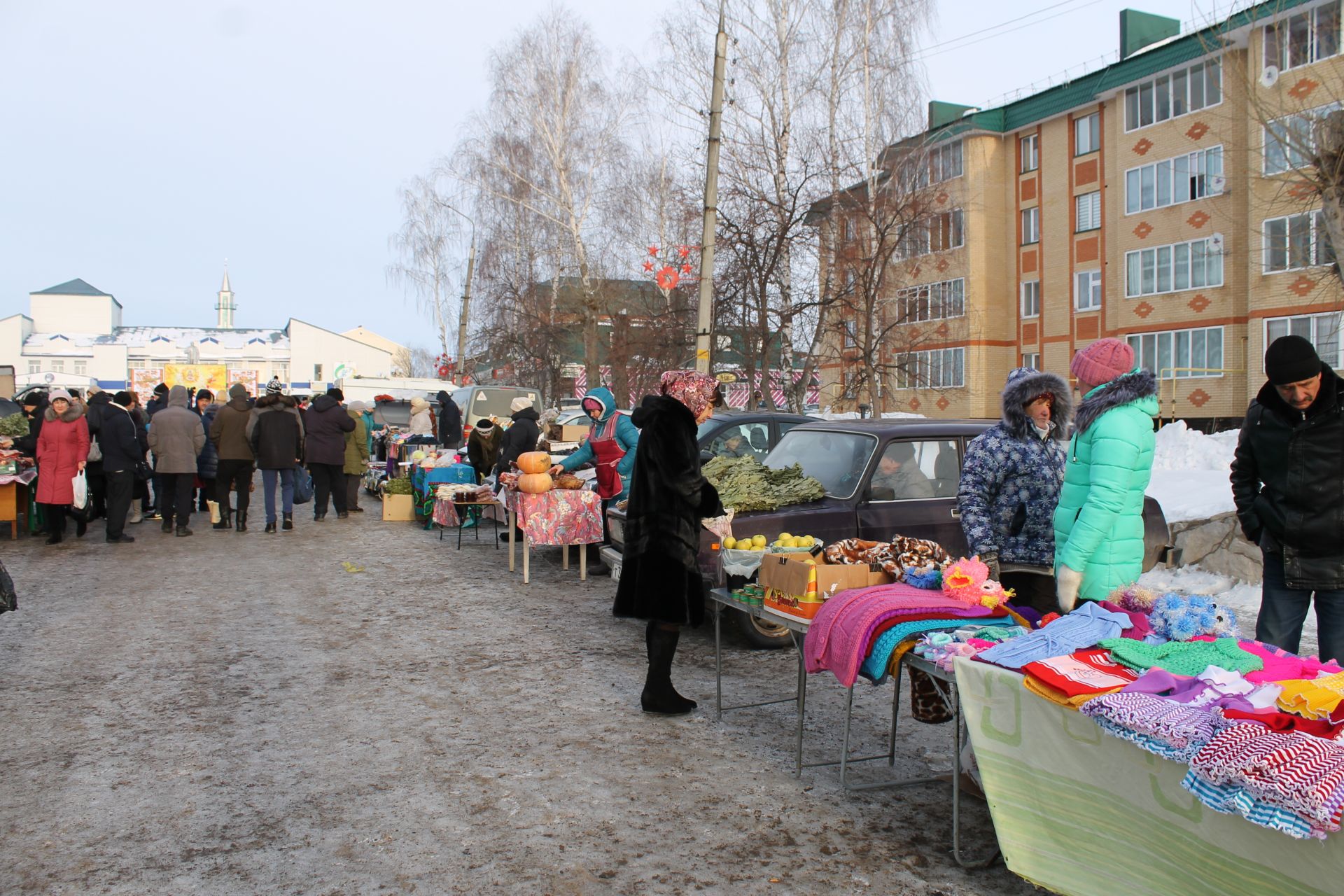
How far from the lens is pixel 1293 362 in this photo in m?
4.15

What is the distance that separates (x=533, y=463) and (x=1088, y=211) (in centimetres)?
3201

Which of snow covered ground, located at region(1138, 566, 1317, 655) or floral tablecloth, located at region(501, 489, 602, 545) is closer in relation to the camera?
snow covered ground, located at region(1138, 566, 1317, 655)

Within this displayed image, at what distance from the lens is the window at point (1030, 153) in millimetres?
38209

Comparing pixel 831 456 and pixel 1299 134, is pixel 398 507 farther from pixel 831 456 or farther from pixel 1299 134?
pixel 1299 134

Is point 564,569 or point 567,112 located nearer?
point 564,569

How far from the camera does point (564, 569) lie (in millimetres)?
11398

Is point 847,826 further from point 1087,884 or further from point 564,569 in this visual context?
point 564,569

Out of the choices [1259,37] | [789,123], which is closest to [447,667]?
[789,123]

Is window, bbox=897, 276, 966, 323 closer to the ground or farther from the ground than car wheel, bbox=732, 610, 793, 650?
farther from the ground

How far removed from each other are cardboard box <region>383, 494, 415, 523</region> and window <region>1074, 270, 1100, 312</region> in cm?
2813

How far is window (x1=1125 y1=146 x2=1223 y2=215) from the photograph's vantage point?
31.0 meters

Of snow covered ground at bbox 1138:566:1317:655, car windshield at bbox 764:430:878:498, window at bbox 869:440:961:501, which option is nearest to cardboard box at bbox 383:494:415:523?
car windshield at bbox 764:430:878:498

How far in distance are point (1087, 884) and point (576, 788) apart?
2.28m

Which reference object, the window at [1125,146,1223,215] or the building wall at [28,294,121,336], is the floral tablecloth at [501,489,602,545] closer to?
the window at [1125,146,1223,215]
